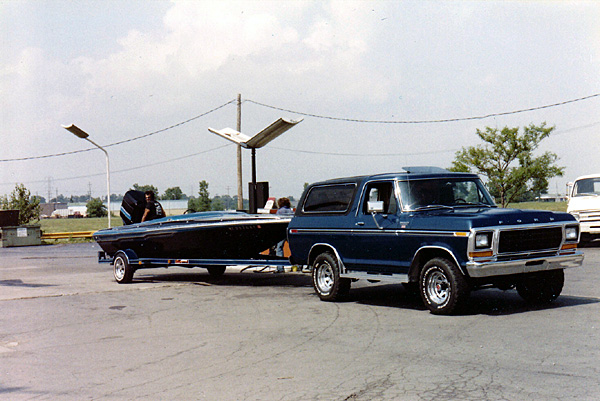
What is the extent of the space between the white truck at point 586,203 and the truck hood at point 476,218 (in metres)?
11.7

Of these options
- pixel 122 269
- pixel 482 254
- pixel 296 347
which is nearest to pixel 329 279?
pixel 482 254

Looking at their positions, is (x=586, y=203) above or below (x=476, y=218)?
above

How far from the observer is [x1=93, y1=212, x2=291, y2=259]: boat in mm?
13289

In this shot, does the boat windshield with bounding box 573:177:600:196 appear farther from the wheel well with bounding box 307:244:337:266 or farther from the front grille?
the wheel well with bounding box 307:244:337:266

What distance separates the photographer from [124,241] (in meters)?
15.3

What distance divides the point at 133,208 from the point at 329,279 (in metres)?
7.05

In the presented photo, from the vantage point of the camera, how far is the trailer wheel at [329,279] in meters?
10.7

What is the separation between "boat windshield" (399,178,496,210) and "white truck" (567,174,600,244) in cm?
1110

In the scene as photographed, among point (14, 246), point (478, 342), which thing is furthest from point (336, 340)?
point (14, 246)

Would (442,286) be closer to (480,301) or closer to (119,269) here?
(480,301)

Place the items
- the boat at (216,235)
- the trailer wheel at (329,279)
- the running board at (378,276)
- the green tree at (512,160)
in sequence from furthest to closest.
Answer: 1. the green tree at (512,160)
2. the boat at (216,235)
3. the trailer wheel at (329,279)
4. the running board at (378,276)

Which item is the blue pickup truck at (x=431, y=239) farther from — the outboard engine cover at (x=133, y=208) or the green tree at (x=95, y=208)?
the green tree at (x=95, y=208)

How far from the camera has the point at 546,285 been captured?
9656 mm

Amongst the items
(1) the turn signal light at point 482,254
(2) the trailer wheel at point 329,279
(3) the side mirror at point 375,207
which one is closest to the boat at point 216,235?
(2) the trailer wheel at point 329,279
